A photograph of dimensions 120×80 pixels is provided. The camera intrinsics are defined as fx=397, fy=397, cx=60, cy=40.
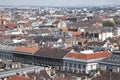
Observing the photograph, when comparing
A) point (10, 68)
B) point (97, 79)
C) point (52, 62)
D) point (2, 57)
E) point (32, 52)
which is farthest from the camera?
point (2, 57)

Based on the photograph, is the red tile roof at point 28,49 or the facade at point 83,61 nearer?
the facade at point 83,61

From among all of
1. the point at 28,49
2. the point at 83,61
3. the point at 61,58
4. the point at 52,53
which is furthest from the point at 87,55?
the point at 28,49

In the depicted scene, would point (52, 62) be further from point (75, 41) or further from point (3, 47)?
point (75, 41)

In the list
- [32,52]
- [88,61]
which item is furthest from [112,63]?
[32,52]

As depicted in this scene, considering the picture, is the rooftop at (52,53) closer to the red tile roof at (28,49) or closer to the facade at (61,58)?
the facade at (61,58)

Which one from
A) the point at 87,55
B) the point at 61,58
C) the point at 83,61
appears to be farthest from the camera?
the point at 61,58

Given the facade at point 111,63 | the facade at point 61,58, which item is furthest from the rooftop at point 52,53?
the facade at point 111,63

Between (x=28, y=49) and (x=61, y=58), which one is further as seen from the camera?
(x=28, y=49)

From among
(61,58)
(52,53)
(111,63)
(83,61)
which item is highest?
(111,63)

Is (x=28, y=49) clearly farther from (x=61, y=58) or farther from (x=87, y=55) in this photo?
(x=87, y=55)

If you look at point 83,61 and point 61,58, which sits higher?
point 83,61

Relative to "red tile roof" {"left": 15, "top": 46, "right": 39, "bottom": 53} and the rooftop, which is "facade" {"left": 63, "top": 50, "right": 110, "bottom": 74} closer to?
the rooftop
